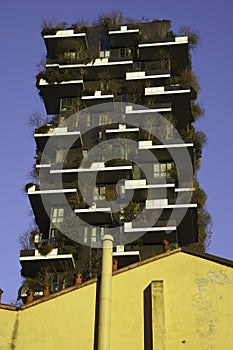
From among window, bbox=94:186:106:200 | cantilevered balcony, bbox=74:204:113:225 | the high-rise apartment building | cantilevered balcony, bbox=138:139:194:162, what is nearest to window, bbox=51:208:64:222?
the high-rise apartment building

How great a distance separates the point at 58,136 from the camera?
49000 mm

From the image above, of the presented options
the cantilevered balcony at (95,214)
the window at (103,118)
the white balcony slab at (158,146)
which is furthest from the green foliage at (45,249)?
the window at (103,118)

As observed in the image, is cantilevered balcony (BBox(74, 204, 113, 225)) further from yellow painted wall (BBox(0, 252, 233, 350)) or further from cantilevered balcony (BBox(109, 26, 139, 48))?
yellow painted wall (BBox(0, 252, 233, 350))

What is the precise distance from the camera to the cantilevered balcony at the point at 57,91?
5131cm

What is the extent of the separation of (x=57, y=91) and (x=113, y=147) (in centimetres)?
653

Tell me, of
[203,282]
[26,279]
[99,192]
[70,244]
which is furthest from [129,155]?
[203,282]

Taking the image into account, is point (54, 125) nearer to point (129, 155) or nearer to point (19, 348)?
point (129, 155)

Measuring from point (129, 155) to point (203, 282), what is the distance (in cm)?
2246

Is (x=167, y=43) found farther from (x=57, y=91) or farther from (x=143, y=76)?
(x=57, y=91)

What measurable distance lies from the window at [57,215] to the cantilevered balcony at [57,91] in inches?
377

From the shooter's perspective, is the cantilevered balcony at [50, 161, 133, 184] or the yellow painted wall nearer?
the yellow painted wall

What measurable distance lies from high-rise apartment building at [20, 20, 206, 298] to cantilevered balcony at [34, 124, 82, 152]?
7 cm

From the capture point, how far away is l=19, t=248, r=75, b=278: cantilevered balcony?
42.4 metres

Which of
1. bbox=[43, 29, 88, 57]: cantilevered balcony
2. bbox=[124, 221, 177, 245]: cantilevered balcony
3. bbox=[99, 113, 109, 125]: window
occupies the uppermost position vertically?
bbox=[43, 29, 88, 57]: cantilevered balcony
